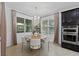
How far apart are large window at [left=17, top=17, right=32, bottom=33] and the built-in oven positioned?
3058 mm

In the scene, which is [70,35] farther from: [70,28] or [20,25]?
[20,25]

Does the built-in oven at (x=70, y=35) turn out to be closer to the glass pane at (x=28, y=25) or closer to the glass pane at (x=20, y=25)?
the glass pane at (x=20, y=25)

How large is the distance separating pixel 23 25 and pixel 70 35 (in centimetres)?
364

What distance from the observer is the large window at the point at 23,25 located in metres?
6.24

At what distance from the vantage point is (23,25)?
678 centimetres

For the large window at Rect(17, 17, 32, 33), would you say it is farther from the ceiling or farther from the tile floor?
the tile floor

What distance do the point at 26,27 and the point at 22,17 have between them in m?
0.98

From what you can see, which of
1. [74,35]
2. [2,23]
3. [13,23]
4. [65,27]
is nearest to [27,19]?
[13,23]

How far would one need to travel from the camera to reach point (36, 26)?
25.4ft

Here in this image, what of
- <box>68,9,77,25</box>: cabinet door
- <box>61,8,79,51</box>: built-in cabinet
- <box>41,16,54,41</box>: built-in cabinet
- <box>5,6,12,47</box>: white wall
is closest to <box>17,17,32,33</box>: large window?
<box>5,6,12,47</box>: white wall

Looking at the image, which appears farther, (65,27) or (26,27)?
(26,27)

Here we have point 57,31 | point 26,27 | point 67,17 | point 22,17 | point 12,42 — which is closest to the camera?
point 67,17

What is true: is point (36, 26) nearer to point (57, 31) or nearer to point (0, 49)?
point (57, 31)

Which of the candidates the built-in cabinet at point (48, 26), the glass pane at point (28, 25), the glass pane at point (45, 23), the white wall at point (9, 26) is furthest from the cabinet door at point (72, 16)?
the glass pane at point (28, 25)
